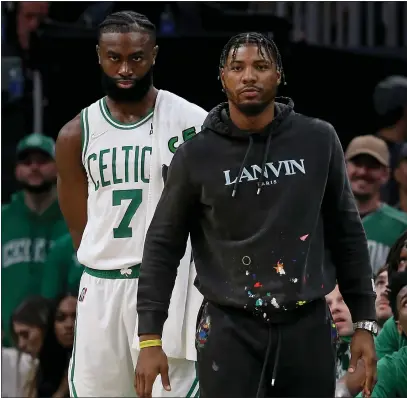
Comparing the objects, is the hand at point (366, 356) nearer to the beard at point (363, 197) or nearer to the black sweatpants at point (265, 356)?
the black sweatpants at point (265, 356)

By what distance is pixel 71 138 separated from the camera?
5164 millimetres

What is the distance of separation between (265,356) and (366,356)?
0.31 metres

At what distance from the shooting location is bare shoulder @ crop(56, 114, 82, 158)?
5.15 m

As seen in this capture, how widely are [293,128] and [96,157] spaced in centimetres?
133

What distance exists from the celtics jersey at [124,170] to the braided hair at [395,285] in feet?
3.55

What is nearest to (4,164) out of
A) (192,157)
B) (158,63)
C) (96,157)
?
(158,63)

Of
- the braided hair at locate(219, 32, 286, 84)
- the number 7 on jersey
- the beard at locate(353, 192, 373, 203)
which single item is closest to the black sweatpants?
the braided hair at locate(219, 32, 286, 84)

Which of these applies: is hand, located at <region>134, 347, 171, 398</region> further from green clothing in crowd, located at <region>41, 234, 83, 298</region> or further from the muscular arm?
green clothing in crowd, located at <region>41, 234, 83, 298</region>

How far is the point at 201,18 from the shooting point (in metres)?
7.82

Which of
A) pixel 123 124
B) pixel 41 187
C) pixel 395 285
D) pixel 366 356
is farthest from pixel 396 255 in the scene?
pixel 41 187

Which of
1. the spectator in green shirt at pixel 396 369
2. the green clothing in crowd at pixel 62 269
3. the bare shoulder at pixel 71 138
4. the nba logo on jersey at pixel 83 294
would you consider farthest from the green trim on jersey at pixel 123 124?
the green clothing in crowd at pixel 62 269

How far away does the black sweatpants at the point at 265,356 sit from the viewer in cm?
380

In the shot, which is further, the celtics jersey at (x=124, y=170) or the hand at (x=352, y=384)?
the hand at (x=352, y=384)

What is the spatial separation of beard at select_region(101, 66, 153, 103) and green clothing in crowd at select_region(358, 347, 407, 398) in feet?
4.64
